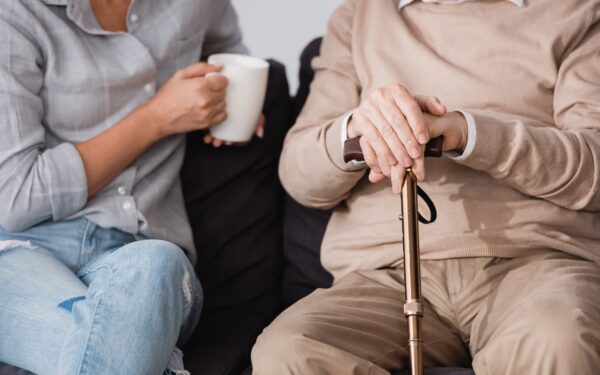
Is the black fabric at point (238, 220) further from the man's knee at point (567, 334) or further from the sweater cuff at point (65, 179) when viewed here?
the man's knee at point (567, 334)

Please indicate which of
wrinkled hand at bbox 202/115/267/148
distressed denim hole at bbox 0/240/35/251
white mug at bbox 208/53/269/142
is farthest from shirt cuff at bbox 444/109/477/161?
distressed denim hole at bbox 0/240/35/251

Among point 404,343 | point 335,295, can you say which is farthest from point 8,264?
point 404,343

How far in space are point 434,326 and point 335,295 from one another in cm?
19

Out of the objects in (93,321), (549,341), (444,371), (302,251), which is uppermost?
(549,341)

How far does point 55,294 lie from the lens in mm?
1638

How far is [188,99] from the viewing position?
1860 mm

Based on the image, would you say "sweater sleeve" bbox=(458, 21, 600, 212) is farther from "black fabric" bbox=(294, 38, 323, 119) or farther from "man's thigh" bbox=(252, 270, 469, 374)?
"black fabric" bbox=(294, 38, 323, 119)

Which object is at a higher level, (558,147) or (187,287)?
(558,147)

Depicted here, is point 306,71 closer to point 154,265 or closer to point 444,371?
point 154,265

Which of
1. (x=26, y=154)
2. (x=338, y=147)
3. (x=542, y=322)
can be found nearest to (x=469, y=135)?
(x=338, y=147)

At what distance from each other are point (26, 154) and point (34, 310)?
0.31 meters

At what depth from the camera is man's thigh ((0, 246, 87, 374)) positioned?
159 cm

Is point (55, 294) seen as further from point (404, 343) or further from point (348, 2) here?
point (348, 2)

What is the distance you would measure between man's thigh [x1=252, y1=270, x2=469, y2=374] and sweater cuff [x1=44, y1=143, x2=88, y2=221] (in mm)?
484
